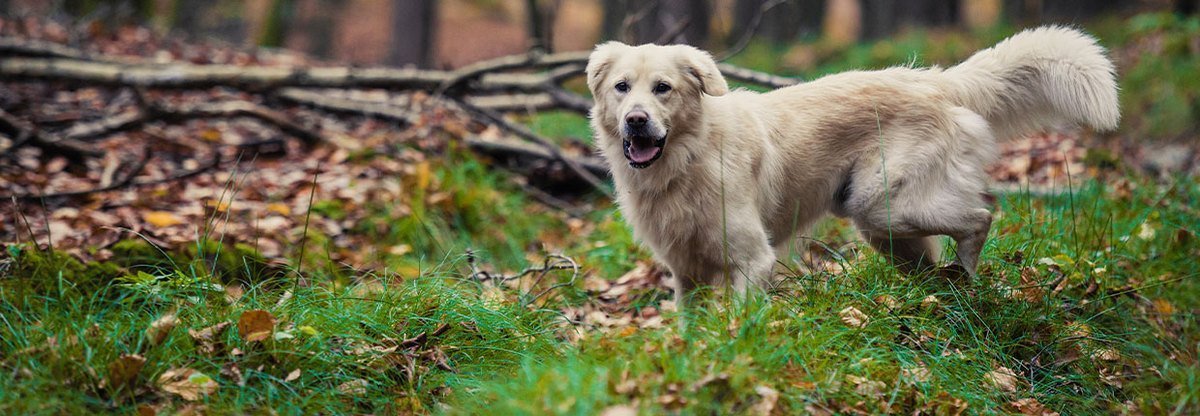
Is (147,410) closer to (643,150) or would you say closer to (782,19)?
(643,150)

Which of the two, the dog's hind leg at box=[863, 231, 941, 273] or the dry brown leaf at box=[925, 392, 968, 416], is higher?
the dog's hind leg at box=[863, 231, 941, 273]

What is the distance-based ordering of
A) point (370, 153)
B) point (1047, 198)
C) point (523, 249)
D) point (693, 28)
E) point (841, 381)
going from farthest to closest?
1. point (693, 28)
2. point (370, 153)
3. point (523, 249)
4. point (1047, 198)
5. point (841, 381)

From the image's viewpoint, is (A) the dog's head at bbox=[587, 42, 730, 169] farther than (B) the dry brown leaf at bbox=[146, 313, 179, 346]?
Yes

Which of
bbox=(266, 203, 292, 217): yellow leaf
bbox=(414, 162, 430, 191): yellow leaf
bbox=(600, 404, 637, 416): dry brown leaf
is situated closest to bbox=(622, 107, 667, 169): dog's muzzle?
bbox=(600, 404, 637, 416): dry brown leaf

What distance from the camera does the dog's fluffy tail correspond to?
385 cm

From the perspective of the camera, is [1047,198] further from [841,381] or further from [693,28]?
[693,28]

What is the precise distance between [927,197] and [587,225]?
10.3 ft

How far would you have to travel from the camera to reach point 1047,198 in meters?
5.39

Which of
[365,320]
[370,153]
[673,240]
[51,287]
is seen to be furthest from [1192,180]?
[51,287]

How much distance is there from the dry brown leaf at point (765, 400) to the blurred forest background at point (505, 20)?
405 cm

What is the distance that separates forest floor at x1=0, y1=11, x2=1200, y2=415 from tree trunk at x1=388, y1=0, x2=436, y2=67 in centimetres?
746

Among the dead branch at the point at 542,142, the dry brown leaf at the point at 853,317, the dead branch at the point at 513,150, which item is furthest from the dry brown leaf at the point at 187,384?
the dead branch at the point at 513,150

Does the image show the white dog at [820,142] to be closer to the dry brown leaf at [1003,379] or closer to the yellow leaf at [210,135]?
the dry brown leaf at [1003,379]

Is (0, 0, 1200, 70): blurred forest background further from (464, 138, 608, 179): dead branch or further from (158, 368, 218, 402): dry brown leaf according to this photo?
(158, 368, 218, 402): dry brown leaf
